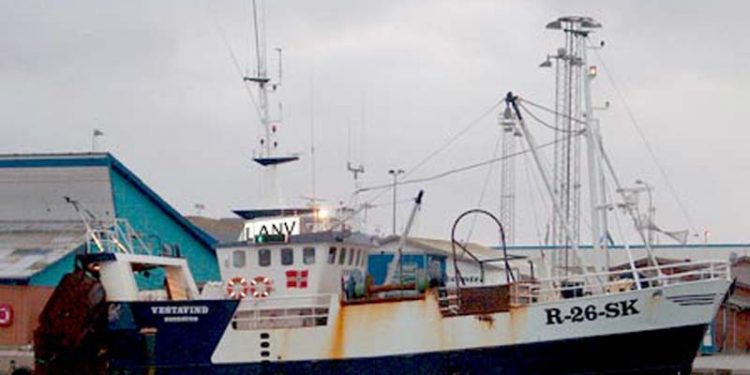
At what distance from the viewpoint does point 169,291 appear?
2814 cm

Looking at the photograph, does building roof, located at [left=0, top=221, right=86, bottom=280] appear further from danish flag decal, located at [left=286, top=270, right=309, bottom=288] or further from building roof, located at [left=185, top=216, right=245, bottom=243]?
building roof, located at [left=185, top=216, right=245, bottom=243]

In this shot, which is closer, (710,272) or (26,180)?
(710,272)

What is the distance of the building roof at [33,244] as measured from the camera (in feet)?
128

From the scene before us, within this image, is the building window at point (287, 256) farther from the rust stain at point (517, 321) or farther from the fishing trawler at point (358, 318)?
the rust stain at point (517, 321)

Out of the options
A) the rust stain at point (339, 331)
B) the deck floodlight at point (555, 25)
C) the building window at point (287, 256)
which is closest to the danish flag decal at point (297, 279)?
the building window at point (287, 256)

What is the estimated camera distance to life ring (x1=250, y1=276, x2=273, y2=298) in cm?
2644

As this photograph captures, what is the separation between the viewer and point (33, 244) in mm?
41312

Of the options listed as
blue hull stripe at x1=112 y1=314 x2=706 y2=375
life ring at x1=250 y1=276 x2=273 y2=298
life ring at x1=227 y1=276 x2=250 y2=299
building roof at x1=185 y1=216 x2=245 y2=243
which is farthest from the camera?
building roof at x1=185 y1=216 x2=245 y2=243

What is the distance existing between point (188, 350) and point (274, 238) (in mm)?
3241

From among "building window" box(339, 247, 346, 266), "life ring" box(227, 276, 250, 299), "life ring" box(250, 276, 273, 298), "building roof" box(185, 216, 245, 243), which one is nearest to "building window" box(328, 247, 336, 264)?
"building window" box(339, 247, 346, 266)

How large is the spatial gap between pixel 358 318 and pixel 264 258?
3.44 meters

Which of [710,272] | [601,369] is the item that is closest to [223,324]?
[601,369]

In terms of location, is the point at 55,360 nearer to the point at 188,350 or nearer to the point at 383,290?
the point at 188,350

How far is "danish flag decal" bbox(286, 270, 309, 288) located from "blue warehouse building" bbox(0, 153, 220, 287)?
1532 cm
